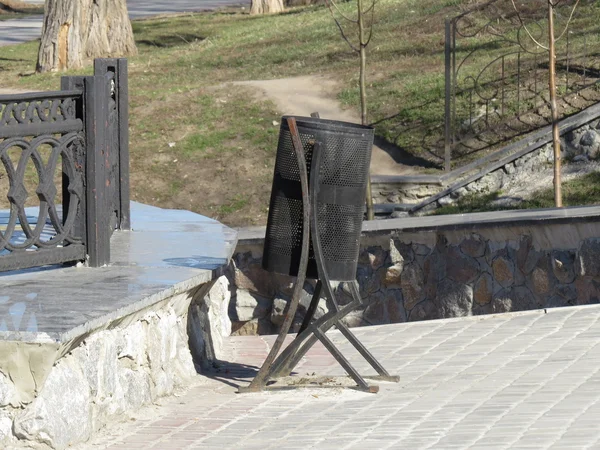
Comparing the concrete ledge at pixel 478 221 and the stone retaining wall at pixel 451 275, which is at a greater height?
the concrete ledge at pixel 478 221

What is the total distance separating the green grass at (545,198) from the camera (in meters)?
11.3

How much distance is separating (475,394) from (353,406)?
57 cm

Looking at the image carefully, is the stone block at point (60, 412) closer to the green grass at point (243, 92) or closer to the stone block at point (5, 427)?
the stone block at point (5, 427)

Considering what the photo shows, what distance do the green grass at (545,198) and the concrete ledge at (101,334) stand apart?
16.5ft

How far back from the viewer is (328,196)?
5754 millimetres

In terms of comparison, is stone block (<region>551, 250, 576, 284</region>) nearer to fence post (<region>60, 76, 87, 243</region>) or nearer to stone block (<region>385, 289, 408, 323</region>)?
stone block (<region>385, 289, 408, 323</region>)

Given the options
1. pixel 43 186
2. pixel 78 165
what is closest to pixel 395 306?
pixel 78 165

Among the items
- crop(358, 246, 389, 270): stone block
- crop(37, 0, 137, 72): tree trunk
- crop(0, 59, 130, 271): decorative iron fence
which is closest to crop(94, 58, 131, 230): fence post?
crop(0, 59, 130, 271): decorative iron fence

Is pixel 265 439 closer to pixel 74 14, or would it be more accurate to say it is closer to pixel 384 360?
pixel 384 360

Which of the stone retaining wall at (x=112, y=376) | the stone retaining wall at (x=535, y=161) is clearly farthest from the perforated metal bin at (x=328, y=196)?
the stone retaining wall at (x=535, y=161)

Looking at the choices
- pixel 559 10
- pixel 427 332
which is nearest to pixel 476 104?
pixel 559 10

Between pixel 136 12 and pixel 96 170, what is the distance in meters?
28.1

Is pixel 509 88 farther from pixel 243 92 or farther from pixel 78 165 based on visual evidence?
pixel 78 165

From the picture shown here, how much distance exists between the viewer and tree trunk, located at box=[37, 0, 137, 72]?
2161 centimetres
